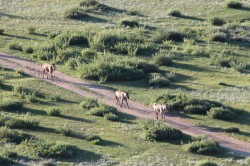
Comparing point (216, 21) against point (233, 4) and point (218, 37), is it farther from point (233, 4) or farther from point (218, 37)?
point (218, 37)

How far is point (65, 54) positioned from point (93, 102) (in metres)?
10.9

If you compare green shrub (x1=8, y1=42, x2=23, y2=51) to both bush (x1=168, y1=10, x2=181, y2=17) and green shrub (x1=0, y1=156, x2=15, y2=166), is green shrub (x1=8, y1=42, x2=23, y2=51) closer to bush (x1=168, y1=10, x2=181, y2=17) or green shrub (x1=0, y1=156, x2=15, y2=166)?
bush (x1=168, y1=10, x2=181, y2=17)

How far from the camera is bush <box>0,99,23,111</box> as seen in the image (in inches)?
1692

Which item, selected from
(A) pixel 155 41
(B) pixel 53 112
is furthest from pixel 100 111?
(A) pixel 155 41

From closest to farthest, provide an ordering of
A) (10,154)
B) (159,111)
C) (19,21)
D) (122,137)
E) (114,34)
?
(10,154) → (122,137) → (159,111) → (114,34) → (19,21)

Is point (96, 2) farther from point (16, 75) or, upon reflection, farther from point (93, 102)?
point (93, 102)

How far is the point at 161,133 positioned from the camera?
3975 centimetres

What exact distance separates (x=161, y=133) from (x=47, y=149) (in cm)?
609

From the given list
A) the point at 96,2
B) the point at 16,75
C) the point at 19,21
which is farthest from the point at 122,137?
the point at 96,2

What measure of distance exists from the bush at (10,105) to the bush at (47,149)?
5744mm

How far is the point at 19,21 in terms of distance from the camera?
66062 millimetres

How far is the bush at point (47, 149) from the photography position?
120 feet

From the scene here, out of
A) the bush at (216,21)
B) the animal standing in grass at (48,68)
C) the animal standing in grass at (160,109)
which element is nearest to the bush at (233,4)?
the bush at (216,21)

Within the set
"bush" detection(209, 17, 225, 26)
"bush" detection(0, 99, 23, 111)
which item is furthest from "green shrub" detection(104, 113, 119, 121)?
"bush" detection(209, 17, 225, 26)
